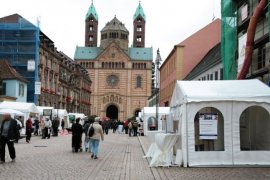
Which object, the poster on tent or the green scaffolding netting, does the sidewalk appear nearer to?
the poster on tent

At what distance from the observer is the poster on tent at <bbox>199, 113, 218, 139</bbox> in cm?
1644

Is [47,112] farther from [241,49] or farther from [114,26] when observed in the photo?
[114,26]

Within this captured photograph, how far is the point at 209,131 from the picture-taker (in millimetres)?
16469

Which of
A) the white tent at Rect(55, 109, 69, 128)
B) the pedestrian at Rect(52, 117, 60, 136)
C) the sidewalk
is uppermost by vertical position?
the white tent at Rect(55, 109, 69, 128)

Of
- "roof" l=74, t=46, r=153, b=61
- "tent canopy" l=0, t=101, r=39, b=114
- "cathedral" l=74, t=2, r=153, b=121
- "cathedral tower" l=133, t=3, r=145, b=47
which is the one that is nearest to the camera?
"tent canopy" l=0, t=101, r=39, b=114

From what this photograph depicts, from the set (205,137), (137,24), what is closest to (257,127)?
(205,137)

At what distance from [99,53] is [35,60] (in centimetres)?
7033

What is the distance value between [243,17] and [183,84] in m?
13.3

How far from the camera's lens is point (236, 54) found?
1206 inches

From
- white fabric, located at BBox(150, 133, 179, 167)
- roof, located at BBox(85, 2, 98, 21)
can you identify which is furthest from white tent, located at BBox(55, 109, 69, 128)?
roof, located at BBox(85, 2, 98, 21)

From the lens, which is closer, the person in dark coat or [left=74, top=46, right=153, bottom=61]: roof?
the person in dark coat

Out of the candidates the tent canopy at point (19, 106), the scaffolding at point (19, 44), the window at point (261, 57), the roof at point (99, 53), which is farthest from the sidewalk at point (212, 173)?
the roof at point (99, 53)

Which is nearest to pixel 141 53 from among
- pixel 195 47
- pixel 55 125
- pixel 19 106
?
pixel 195 47

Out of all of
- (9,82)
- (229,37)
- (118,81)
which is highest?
(118,81)
